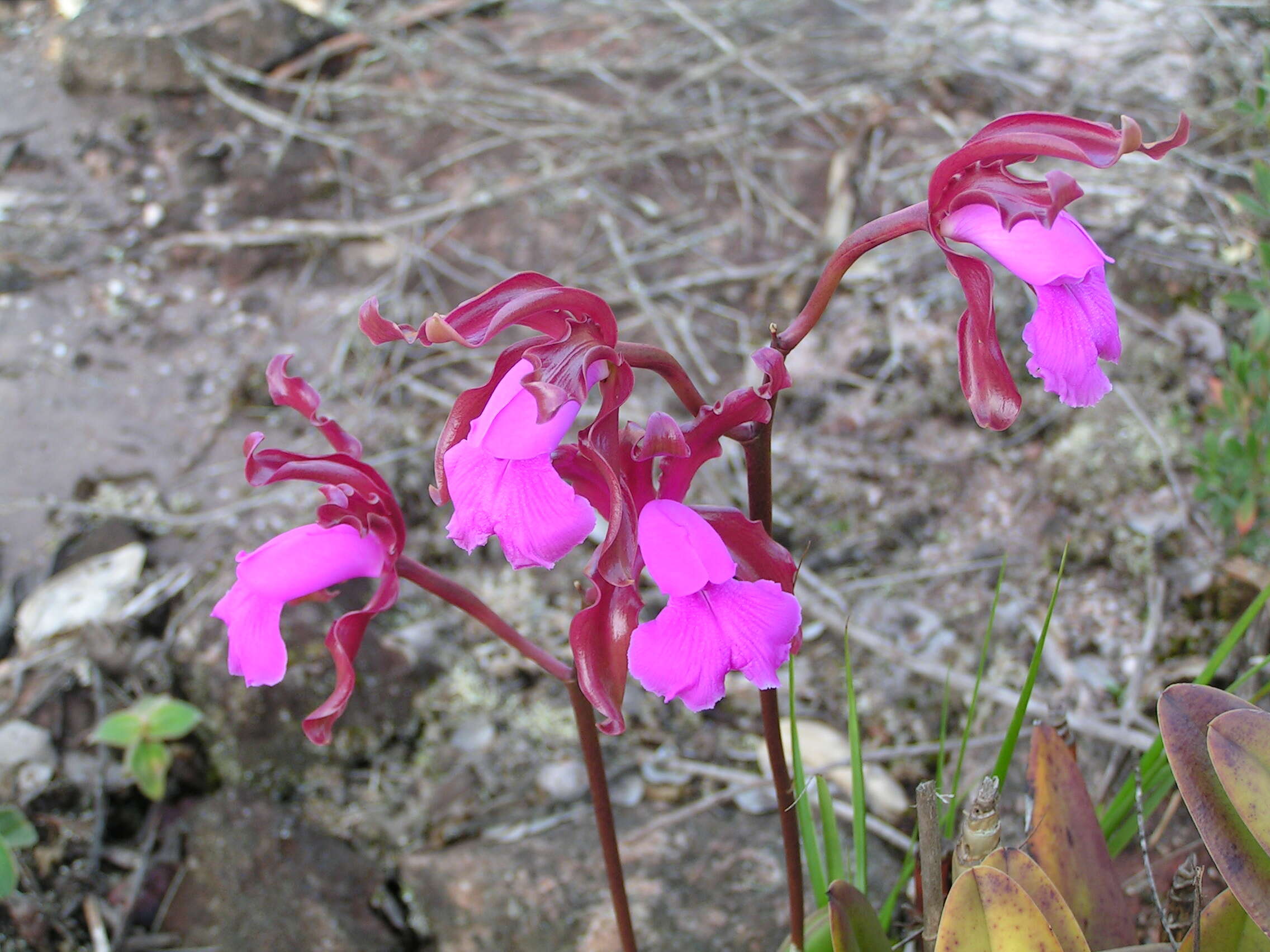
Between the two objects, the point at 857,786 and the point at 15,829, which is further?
the point at 15,829

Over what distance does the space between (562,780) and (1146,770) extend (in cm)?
123

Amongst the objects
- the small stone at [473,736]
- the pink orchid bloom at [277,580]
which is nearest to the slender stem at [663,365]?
the pink orchid bloom at [277,580]

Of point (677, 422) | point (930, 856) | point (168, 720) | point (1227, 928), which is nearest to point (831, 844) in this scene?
point (930, 856)

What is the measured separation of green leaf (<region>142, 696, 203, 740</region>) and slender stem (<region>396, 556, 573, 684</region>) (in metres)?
1.13

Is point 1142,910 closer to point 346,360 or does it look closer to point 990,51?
point 346,360

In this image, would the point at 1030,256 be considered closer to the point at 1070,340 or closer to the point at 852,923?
the point at 1070,340

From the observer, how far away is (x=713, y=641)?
109cm

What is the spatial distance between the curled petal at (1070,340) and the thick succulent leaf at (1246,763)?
432 mm

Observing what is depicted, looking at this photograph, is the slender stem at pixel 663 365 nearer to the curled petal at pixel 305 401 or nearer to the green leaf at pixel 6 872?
the curled petal at pixel 305 401

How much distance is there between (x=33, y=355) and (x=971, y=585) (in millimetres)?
2989

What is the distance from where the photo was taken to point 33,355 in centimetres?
328

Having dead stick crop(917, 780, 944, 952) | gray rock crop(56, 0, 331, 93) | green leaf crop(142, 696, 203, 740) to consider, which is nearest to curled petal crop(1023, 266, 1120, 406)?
dead stick crop(917, 780, 944, 952)

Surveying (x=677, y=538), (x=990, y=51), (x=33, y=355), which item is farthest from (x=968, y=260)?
(x=990, y=51)

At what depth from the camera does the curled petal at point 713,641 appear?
3.54ft
